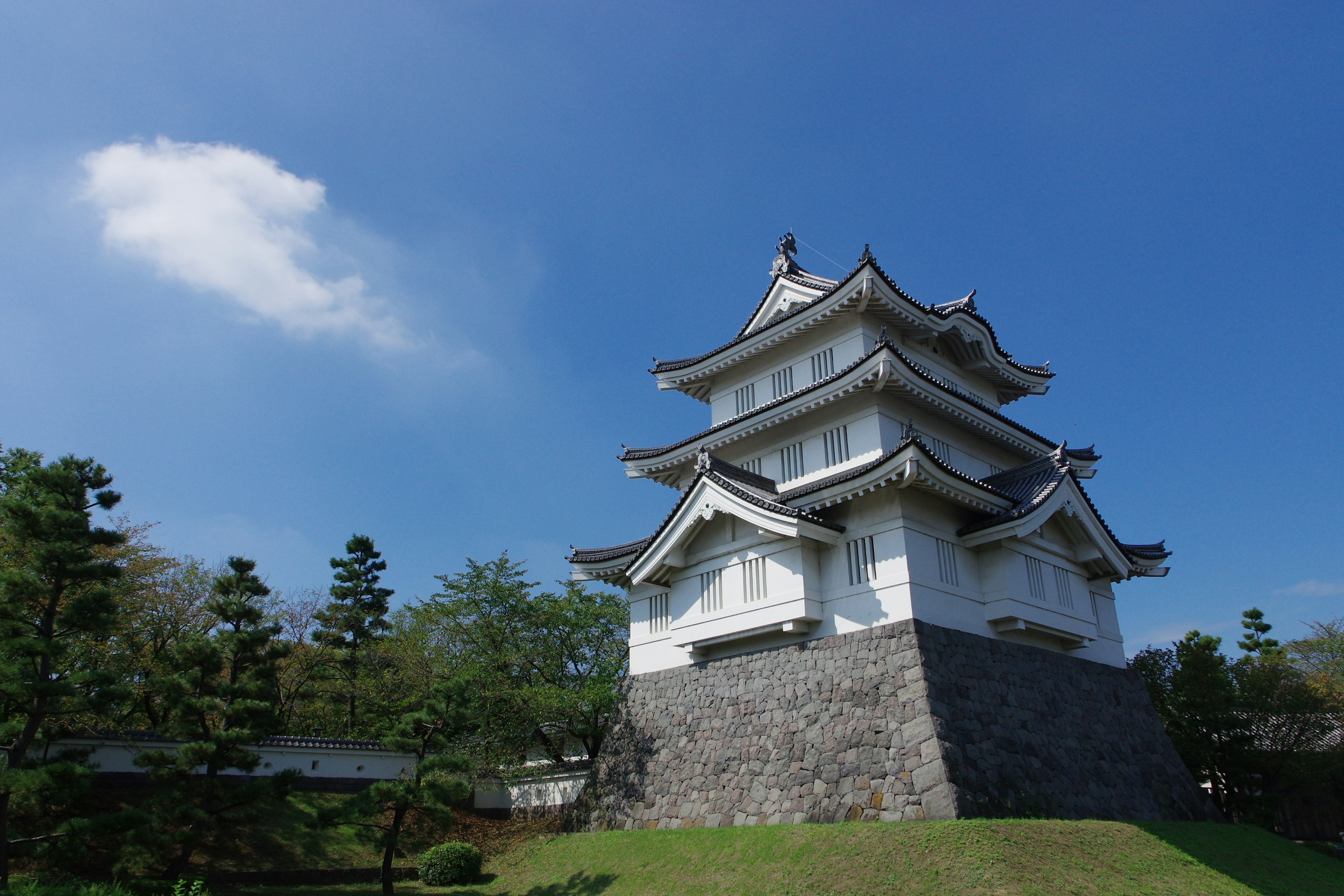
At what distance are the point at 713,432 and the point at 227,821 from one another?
40.8ft

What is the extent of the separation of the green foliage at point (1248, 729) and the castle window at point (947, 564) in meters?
9.69

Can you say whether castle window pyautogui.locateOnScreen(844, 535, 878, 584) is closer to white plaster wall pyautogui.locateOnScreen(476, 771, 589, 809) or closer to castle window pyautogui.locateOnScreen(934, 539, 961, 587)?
castle window pyautogui.locateOnScreen(934, 539, 961, 587)

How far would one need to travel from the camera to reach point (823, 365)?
1898cm

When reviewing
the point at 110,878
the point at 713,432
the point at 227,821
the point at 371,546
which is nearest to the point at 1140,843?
the point at 713,432

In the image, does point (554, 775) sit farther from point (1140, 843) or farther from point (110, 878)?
point (1140, 843)

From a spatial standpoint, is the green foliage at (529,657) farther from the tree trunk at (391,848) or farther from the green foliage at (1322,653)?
the green foliage at (1322,653)

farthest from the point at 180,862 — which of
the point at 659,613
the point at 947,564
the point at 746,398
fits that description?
the point at 746,398

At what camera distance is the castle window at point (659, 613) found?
59.2 ft

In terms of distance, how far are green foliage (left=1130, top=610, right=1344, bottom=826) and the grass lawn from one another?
11.9 feet

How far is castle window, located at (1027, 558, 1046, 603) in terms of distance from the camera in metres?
16.0

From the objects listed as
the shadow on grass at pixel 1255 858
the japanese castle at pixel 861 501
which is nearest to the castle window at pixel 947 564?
the japanese castle at pixel 861 501

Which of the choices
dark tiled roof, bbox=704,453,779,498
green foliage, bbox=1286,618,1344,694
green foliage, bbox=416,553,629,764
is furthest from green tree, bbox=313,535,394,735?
green foliage, bbox=1286,618,1344,694

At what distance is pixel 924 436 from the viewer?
18.1 metres

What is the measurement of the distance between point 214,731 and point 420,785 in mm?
3855
